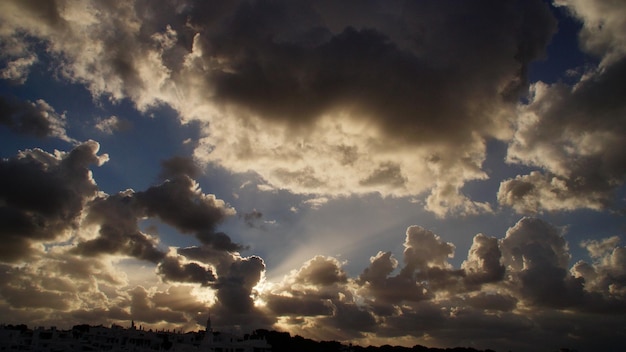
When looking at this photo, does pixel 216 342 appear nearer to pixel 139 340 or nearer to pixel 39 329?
pixel 139 340

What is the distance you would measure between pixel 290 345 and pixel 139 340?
223 ft

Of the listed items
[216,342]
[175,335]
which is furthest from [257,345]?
[175,335]

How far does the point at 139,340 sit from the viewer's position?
145m

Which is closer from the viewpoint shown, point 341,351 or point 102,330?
point 102,330

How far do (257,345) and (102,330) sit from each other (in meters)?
47.6

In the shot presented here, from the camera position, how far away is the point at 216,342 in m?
143

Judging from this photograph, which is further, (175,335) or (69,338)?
(175,335)

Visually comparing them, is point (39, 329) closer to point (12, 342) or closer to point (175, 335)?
point (12, 342)

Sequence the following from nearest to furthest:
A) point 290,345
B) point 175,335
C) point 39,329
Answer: point 39,329 < point 175,335 < point 290,345

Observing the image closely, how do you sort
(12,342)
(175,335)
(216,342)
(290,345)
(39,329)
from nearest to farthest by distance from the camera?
1. (12,342)
2. (39,329)
3. (216,342)
4. (175,335)
5. (290,345)

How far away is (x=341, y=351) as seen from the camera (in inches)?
7717

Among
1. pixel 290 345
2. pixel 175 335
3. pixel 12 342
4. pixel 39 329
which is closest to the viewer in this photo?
pixel 12 342

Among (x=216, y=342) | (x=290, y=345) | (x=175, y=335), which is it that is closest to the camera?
(x=216, y=342)

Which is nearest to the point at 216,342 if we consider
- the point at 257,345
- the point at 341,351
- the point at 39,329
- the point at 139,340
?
the point at 257,345
